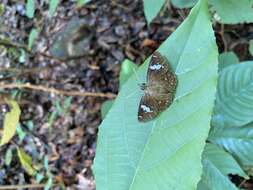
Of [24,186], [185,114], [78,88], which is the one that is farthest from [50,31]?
[185,114]

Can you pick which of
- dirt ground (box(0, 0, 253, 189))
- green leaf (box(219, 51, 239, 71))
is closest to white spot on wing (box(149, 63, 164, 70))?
green leaf (box(219, 51, 239, 71))

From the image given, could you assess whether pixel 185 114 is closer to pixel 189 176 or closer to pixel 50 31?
pixel 189 176

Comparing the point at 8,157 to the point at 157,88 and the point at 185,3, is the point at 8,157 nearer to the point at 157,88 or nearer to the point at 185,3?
the point at 185,3

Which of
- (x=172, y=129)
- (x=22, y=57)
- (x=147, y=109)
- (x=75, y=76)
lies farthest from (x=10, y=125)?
(x=172, y=129)

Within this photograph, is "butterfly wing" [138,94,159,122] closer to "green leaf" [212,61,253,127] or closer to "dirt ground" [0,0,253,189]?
"green leaf" [212,61,253,127]

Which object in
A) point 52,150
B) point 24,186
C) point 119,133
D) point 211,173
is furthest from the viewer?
point 52,150

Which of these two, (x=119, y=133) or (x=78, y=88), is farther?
(x=78, y=88)

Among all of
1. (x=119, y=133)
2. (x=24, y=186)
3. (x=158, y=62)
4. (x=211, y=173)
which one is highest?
(x=158, y=62)
